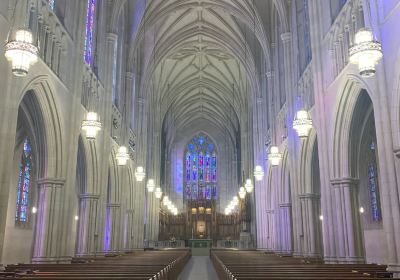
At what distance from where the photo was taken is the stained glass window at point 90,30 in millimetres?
21083

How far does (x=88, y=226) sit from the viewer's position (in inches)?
814

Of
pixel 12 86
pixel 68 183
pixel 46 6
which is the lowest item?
pixel 68 183

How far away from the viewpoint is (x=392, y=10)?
11.0 metres

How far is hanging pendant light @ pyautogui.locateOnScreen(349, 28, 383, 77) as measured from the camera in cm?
966

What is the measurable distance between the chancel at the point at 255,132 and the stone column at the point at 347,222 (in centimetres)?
4

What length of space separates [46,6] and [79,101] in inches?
171

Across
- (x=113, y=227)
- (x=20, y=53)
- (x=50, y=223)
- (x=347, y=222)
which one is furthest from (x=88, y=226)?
(x=20, y=53)

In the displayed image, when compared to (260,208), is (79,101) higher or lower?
higher

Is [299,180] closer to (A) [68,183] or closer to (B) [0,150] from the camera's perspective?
(A) [68,183]

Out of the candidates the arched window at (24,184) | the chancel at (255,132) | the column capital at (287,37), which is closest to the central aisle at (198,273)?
the chancel at (255,132)

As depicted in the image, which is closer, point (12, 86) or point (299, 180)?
point (12, 86)

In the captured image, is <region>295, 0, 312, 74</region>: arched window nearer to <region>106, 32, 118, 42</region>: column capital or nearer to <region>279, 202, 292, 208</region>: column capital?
<region>279, 202, 292, 208</region>: column capital

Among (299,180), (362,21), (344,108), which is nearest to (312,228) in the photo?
(299,180)

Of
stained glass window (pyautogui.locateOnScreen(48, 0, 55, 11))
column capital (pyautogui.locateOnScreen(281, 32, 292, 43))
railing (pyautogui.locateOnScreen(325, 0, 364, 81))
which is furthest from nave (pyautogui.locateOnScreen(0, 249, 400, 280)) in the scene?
column capital (pyautogui.locateOnScreen(281, 32, 292, 43))
